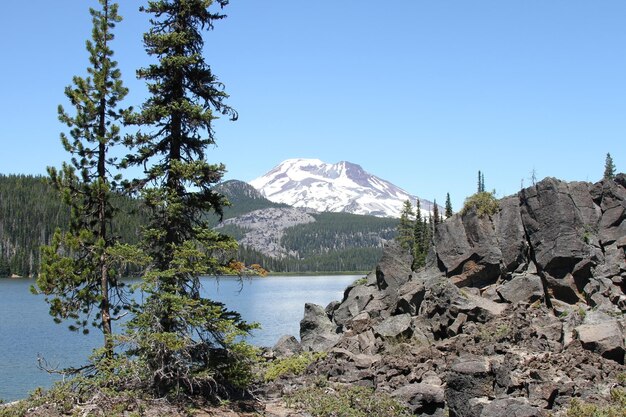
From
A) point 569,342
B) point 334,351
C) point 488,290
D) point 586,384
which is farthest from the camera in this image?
point 488,290

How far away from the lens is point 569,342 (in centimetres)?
2269

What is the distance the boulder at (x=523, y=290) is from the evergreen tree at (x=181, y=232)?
16315 millimetres

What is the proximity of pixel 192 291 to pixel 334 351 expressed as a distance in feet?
35.5

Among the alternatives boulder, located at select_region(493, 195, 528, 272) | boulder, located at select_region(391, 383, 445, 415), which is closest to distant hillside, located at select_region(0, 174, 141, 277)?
boulder, located at select_region(493, 195, 528, 272)

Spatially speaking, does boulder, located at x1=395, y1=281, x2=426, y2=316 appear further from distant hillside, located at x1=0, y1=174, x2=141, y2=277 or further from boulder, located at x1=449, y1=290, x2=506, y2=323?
distant hillside, located at x1=0, y1=174, x2=141, y2=277

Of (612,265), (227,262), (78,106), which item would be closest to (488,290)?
(612,265)

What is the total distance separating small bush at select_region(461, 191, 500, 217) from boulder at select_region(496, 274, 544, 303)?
195 inches

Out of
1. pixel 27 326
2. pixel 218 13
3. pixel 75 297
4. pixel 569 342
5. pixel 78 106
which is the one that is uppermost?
pixel 218 13

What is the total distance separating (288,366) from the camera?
28750mm

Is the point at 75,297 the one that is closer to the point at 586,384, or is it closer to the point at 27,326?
the point at 586,384

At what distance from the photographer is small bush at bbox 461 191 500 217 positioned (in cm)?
3456

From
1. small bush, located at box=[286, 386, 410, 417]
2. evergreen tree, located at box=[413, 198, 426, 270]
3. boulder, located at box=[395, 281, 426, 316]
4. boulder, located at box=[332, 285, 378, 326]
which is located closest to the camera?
small bush, located at box=[286, 386, 410, 417]

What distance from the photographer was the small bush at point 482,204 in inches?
1361

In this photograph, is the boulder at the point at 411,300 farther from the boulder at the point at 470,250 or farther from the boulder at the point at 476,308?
the boulder at the point at 476,308
